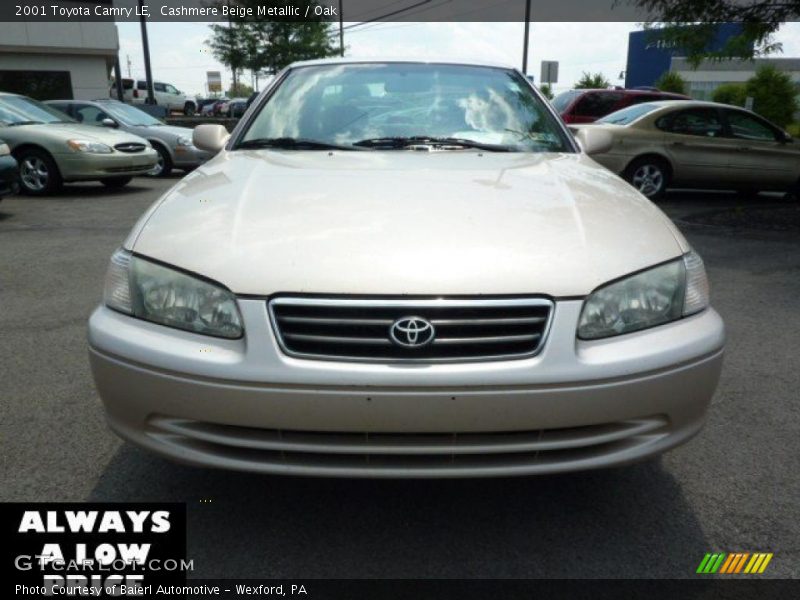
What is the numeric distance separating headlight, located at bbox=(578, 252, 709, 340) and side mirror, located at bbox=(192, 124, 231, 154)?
223 cm

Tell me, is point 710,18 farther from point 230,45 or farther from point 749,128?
point 230,45

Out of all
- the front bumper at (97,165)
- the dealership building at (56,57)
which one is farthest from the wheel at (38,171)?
the dealership building at (56,57)

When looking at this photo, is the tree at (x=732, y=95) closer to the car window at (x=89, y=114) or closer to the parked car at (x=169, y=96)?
the car window at (x=89, y=114)

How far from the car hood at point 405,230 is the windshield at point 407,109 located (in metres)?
0.48

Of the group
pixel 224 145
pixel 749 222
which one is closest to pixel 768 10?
pixel 749 222

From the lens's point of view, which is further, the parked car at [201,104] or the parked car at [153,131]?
the parked car at [201,104]

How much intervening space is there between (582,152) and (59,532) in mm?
2626

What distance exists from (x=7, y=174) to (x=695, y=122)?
896 cm

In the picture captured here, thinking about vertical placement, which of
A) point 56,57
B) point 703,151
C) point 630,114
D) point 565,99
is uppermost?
point 56,57

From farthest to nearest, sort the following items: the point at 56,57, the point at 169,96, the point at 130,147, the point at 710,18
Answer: the point at 169,96 < the point at 56,57 < the point at 130,147 < the point at 710,18

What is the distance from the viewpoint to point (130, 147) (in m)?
10.9

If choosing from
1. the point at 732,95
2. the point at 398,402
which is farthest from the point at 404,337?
the point at 732,95

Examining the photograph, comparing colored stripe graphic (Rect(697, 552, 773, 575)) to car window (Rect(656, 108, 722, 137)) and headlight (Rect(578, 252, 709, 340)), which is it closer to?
headlight (Rect(578, 252, 709, 340))

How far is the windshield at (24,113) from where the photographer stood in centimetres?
1038
